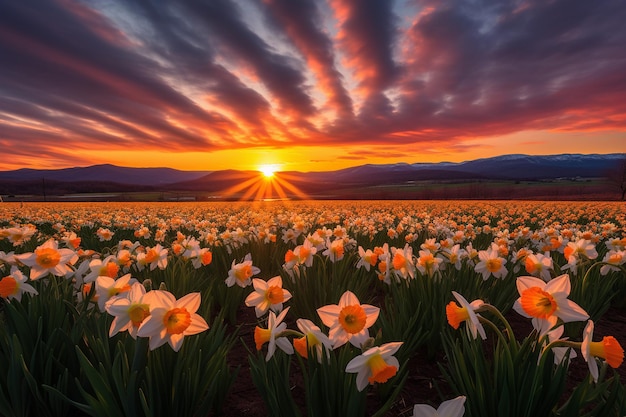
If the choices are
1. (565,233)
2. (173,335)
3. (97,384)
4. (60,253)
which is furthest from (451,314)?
(565,233)

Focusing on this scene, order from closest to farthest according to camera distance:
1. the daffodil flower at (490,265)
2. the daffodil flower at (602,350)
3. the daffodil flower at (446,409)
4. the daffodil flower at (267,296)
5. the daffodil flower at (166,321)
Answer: the daffodil flower at (446,409) < the daffodil flower at (602,350) < the daffodil flower at (166,321) < the daffodil flower at (267,296) < the daffodil flower at (490,265)

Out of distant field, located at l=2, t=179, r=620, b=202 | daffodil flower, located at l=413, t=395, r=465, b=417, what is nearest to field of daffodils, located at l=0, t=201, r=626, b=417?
daffodil flower, located at l=413, t=395, r=465, b=417

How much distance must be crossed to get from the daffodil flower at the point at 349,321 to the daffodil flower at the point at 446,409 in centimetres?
42

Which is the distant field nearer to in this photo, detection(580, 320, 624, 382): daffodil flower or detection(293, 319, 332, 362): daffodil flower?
detection(580, 320, 624, 382): daffodil flower

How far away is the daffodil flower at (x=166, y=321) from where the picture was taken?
1.64 meters

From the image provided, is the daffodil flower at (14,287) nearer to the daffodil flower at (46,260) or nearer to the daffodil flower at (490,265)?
the daffodil flower at (46,260)

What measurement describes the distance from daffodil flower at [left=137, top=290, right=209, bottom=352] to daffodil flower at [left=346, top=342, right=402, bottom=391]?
70 cm

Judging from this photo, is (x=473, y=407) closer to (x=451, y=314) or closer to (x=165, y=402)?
(x=451, y=314)

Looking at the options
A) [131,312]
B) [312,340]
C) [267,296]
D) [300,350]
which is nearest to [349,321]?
[312,340]

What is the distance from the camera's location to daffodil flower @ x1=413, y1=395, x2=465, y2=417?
129 cm

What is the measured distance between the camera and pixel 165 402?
1.86 metres

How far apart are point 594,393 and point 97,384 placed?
8.16 ft

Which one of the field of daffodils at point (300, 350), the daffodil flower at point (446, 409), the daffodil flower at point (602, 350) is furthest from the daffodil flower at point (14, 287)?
the daffodil flower at point (602, 350)

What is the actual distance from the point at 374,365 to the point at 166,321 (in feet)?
3.18
